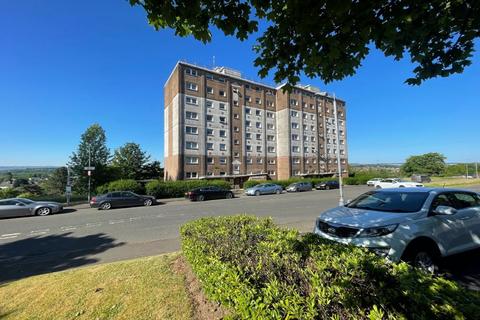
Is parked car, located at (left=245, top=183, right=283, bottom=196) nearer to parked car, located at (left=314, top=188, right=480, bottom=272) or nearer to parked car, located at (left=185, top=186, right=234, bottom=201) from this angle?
parked car, located at (left=185, top=186, right=234, bottom=201)

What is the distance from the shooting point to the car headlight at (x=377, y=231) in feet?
12.5

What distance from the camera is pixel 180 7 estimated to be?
2.87 meters

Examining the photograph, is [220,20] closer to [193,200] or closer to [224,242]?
[224,242]

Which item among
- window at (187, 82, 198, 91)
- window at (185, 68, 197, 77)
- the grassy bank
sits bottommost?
the grassy bank

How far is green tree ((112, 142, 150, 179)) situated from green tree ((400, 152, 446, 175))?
9850cm

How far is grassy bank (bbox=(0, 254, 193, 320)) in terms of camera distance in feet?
10.1

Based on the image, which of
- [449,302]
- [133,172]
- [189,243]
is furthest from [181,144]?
[449,302]

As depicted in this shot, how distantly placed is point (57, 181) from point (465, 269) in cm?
6585

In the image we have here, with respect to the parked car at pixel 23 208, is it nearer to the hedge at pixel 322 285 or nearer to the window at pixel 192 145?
the hedge at pixel 322 285

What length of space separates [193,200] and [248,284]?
72.3ft

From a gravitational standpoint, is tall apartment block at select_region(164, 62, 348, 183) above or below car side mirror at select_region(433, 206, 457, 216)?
above

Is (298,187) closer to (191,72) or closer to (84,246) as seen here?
(191,72)

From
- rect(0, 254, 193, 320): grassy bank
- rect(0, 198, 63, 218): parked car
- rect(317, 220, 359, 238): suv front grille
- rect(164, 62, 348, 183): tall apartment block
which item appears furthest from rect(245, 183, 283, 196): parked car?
rect(0, 254, 193, 320): grassy bank

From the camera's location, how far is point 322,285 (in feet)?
6.41
